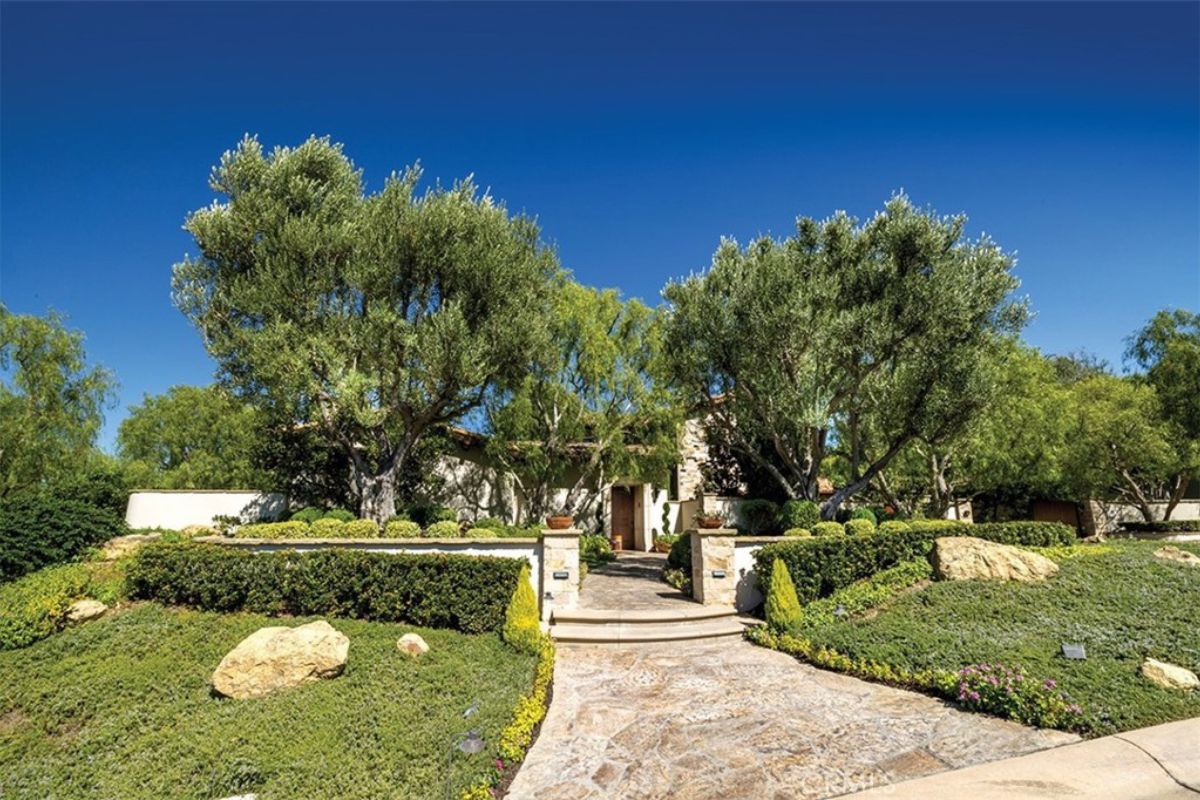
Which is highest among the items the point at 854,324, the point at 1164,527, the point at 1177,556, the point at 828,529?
the point at 854,324

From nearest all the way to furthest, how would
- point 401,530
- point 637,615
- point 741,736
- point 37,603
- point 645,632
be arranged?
1. point 741,736
2. point 37,603
3. point 645,632
4. point 637,615
5. point 401,530

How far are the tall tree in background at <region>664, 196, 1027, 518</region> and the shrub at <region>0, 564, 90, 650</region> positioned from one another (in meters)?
13.7

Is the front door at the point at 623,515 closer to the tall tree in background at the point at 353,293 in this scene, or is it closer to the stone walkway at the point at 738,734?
the tall tree in background at the point at 353,293

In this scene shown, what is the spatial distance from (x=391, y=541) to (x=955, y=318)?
14268 millimetres

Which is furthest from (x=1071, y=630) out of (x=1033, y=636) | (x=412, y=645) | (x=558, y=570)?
(x=412, y=645)

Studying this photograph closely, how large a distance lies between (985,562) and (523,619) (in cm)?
968

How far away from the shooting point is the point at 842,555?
36.4 feet

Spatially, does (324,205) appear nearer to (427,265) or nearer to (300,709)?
(427,265)

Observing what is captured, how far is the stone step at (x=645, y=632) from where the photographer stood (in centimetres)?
988

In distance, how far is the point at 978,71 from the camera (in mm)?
10250

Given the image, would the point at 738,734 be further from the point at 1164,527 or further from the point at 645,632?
the point at 1164,527

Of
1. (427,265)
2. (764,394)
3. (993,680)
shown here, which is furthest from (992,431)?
(427,265)

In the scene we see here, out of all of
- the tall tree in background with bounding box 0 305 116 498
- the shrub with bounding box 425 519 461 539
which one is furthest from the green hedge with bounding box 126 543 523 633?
the tall tree in background with bounding box 0 305 116 498

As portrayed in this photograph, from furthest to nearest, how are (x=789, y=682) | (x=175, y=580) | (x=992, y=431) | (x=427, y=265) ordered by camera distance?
(x=992, y=431) → (x=427, y=265) → (x=175, y=580) → (x=789, y=682)
